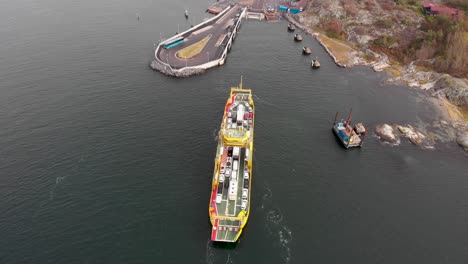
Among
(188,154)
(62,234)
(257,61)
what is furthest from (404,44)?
(62,234)

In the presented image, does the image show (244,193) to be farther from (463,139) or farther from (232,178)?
(463,139)

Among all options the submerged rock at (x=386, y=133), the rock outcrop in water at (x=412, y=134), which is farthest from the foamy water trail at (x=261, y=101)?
the rock outcrop in water at (x=412, y=134)

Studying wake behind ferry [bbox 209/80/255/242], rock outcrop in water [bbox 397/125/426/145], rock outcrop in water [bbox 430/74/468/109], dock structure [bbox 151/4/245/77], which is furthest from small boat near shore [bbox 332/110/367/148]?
dock structure [bbox 151/4/245/77]

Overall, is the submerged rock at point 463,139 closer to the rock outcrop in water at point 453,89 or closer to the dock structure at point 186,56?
the rock outcrop in water at point 453,89

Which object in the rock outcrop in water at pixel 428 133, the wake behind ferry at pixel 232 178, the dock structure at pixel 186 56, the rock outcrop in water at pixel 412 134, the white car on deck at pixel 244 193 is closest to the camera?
the wake behind ferry at pixel 232 178

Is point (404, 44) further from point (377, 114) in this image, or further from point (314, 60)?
point (377, 114)

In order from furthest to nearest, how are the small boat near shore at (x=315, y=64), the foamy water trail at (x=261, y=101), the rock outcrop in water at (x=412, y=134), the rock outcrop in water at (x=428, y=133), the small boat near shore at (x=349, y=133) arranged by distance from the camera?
1. the small boat near shore at (x=315, y=64)
2. the foamy water trail at (x=261, y=101)
3. the rock outcrop in water at (x=412, y=134)
4. the rock outcrop in water at (x=428, y=133)
5. the small boat near shore at (x=349, y=133)
